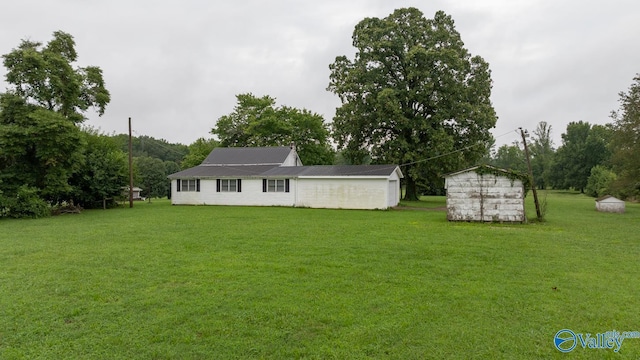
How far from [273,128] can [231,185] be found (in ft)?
53.3

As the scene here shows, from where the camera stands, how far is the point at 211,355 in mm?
3646

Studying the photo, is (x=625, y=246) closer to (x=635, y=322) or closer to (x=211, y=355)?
(x=635, y=322)

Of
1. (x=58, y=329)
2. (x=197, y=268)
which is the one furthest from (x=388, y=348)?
(x=197, y=268)

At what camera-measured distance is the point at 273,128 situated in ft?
135

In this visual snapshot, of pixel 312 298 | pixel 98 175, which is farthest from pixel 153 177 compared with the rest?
pixel 312 298

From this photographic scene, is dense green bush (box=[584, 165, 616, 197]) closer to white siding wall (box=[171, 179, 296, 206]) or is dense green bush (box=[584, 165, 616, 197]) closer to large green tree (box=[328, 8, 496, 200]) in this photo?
large green tree (box=[328, 8, 496, 200])

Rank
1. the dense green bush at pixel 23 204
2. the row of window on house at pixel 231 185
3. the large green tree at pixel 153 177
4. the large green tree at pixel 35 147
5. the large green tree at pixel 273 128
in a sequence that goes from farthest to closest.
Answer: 1. the large green tree at pixel 153 177
2. the large green tree at pixel 273 128
3. the row of window on house at pixel 231 185
4. the large green tree at pixel 35 147
5. the dense green bush at pixel 23 204

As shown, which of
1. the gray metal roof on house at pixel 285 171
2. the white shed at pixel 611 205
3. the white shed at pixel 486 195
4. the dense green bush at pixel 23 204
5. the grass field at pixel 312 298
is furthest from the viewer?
the gray metal roof on house at pixel 285 171

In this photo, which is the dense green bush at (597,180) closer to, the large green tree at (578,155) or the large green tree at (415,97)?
the large green tree at (578,155)

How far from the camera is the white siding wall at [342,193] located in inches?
885

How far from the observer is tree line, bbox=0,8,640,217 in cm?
1892

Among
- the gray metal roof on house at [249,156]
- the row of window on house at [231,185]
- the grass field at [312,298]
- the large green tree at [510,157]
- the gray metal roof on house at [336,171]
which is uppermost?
the large green tree at [510,157]

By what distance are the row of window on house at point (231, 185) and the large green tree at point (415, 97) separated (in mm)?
7601

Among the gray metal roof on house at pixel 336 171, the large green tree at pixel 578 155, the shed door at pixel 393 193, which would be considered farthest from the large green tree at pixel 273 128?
the large green tree at pixel 578 155
